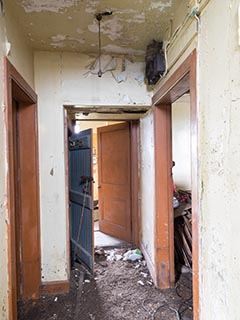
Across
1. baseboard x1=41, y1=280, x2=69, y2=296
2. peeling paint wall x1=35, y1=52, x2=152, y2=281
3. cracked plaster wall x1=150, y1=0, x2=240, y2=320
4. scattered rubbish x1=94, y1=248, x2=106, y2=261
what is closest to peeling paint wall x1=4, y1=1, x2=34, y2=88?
peeling paint wall x1=35, y1=52, x2=152, y2=281

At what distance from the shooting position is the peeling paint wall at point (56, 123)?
7.99 feet

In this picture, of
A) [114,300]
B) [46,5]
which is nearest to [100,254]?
[114,300]

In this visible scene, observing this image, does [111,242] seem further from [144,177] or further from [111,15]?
[111,15]

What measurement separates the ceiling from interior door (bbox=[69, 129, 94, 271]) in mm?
926

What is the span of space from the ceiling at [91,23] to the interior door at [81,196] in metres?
0.93

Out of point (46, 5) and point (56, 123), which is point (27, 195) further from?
point (46, 5)

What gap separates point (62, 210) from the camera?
2.49 metres

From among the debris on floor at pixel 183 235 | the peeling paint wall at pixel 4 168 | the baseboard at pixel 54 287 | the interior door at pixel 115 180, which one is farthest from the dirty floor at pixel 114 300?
the interior door at pixel 115 180

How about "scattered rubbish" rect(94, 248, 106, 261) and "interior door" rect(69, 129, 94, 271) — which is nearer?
"interior door" rect(69, 129, 94, 271)

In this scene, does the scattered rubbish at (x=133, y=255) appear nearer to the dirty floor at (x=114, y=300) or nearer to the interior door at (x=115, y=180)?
the dirty floor at (x=114, y=300)

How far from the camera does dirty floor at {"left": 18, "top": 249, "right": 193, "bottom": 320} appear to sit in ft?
6.95

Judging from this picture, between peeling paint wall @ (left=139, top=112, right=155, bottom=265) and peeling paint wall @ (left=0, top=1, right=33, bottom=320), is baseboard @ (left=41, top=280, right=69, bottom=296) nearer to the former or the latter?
peeling paint wall @ (left=139, top=112, right=155, bottom=265)

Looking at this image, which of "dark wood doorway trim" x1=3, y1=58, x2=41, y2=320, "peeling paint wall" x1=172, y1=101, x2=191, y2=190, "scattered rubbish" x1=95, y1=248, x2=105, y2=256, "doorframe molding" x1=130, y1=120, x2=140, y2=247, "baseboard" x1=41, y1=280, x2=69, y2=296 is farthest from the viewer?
"peeling paint wall" x1=172, y1=101, x2=191, y2=190

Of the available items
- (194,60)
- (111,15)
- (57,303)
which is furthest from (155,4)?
(57,303)
